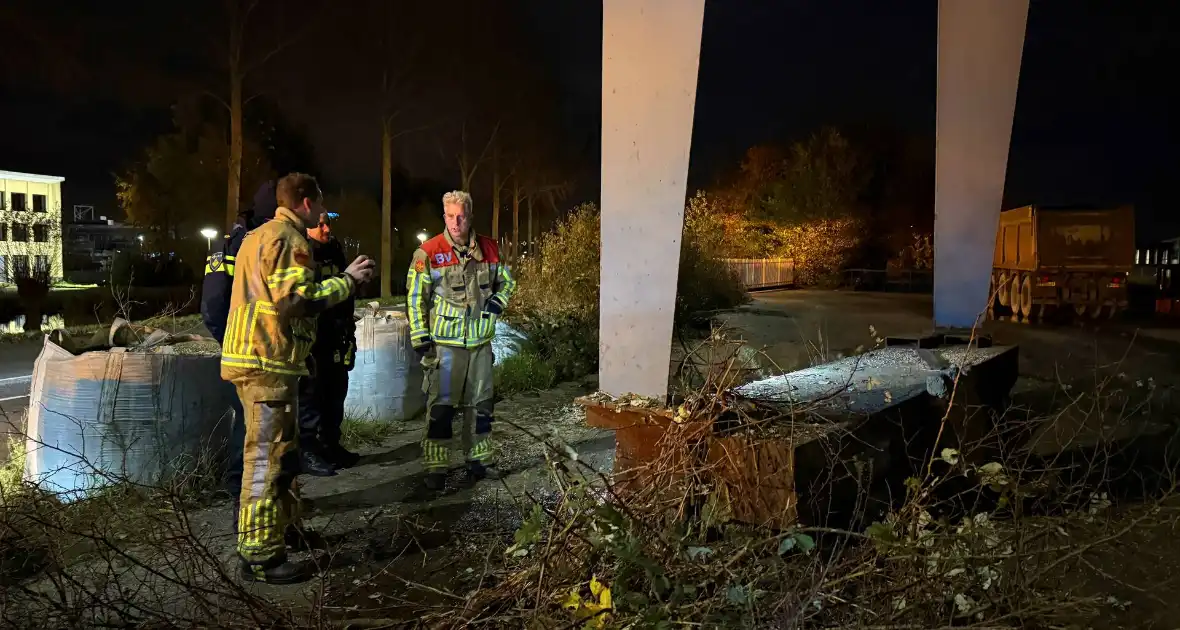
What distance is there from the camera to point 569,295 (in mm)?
10414

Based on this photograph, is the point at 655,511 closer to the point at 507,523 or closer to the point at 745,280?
the point at 507,523

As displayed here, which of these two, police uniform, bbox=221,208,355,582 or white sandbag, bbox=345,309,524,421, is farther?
white sandbag, bbox=345,309,524,421

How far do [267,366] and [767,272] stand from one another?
82.8ft

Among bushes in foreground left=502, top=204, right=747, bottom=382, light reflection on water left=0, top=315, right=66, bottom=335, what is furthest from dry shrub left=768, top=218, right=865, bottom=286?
light reflection on water left=0, top=315, right=66, bottom=335

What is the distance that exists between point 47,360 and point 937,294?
6.35 metres

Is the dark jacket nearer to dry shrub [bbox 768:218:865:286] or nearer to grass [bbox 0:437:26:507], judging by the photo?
grass [bbox 0:437:26:507]

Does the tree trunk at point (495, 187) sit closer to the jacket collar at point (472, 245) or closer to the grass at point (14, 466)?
the jacket collar at point (472, 245)

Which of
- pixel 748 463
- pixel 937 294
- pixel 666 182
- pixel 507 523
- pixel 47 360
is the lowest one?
pixel 507 523

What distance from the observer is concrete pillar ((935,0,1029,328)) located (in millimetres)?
5594

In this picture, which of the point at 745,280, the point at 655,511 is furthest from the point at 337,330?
the point at 745,280

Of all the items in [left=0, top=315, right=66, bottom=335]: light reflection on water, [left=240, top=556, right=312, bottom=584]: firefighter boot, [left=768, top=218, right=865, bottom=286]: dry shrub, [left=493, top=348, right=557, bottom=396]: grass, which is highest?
[left=768, top=218, right=865, bottom=286]: dry shrub

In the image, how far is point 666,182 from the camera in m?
→ 3.49

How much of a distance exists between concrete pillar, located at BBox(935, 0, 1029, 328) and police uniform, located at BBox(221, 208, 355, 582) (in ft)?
14.6

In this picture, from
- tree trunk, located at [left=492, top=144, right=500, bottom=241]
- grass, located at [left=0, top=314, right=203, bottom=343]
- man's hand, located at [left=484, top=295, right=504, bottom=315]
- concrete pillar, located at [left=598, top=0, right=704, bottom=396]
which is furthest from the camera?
tree trunk, located at [left=492, top=144, right=500, bottom=241]
